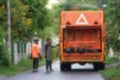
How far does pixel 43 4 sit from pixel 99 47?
1146 centimetres

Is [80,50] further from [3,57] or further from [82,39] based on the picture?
[3,57]

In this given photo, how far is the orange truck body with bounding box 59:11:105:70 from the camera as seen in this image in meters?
28.5

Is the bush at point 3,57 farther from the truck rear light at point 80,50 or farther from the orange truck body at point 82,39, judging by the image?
the truck rear light at point 80,50

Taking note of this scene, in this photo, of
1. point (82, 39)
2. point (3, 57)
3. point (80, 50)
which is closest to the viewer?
point (80, 50)

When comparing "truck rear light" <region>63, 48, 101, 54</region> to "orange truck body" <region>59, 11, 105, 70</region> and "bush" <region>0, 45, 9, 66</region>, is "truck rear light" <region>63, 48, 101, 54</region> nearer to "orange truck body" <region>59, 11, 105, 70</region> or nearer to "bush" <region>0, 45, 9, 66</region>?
"orange truck body" <region>59, 11, 105, 70</region>

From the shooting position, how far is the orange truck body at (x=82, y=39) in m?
28.5

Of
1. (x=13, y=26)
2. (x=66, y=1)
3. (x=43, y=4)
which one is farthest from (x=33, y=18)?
(x=66, y=1)

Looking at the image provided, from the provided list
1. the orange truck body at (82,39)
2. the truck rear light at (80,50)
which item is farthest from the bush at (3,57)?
the truck rear light at (80,50)

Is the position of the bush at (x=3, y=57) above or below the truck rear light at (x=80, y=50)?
below

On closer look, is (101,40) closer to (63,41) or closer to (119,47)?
(63,41)

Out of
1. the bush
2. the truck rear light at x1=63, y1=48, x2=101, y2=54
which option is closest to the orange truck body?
the truck rear light at x1=63, y1=48, x2=101, y2=54

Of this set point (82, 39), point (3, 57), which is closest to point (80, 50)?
point (82, 39)

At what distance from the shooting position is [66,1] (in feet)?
224

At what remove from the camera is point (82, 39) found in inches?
1169
